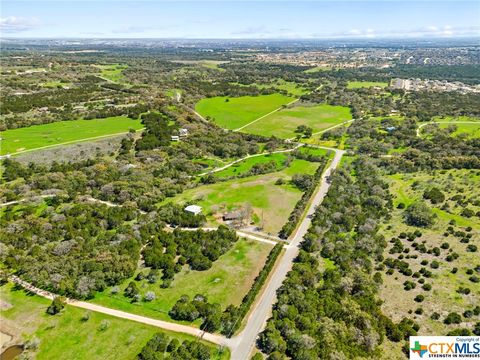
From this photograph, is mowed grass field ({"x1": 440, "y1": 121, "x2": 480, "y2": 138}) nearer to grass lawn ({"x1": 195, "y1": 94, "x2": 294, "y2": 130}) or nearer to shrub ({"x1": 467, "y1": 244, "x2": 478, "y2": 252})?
grass lawn ({"x1": 195, "y1": 94, "x2": 294, "y2": 130})

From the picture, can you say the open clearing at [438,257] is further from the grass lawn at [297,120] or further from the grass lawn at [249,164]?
the grass lawn at [297,120]

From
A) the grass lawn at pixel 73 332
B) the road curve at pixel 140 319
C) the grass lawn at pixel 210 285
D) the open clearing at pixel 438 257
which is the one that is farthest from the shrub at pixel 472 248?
the grass lawn at pixel 73 332

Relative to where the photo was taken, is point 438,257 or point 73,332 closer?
point 73,332

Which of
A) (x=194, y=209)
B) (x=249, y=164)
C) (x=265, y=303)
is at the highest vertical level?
(x=194, y=209)

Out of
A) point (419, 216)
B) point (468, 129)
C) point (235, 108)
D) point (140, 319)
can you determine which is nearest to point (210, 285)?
point (140, 319)

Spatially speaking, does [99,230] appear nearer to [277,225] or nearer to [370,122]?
[277,225]

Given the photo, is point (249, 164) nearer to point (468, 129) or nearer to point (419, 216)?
point (419, 216)

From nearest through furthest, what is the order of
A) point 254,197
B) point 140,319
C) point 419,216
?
point 140,319, point 419,216, point 254,197
